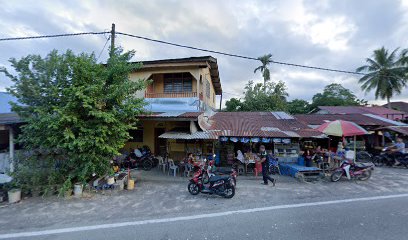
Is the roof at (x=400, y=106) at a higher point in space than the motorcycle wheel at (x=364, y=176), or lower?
higher

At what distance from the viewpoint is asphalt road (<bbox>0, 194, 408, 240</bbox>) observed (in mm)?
4230

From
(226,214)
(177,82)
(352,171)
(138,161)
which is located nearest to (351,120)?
(352,171)

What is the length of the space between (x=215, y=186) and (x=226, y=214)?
62.2 inches

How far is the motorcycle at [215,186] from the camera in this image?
6.88 meters

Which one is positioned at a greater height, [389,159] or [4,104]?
[4,104]

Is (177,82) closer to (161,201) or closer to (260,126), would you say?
(260,126)

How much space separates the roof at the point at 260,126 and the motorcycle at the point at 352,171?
209cm

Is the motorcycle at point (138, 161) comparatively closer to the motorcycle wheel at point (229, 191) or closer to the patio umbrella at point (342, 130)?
the motorcycle wheel at point (229, 191)

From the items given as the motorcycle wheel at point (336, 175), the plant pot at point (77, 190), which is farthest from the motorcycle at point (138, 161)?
the motorcycle wheel at point (336, 175)

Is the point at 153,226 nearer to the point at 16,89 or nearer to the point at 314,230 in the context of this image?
the point at 314,230

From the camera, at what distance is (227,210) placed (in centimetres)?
575

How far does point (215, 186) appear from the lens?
6.99 m

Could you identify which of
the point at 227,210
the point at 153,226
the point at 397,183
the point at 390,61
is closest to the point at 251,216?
the point at 227,210

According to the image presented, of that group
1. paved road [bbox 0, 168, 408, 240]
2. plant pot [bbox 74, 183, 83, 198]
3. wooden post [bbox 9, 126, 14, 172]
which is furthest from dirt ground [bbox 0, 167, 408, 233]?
wooden post [bbox 9, 126, 14, 172]
